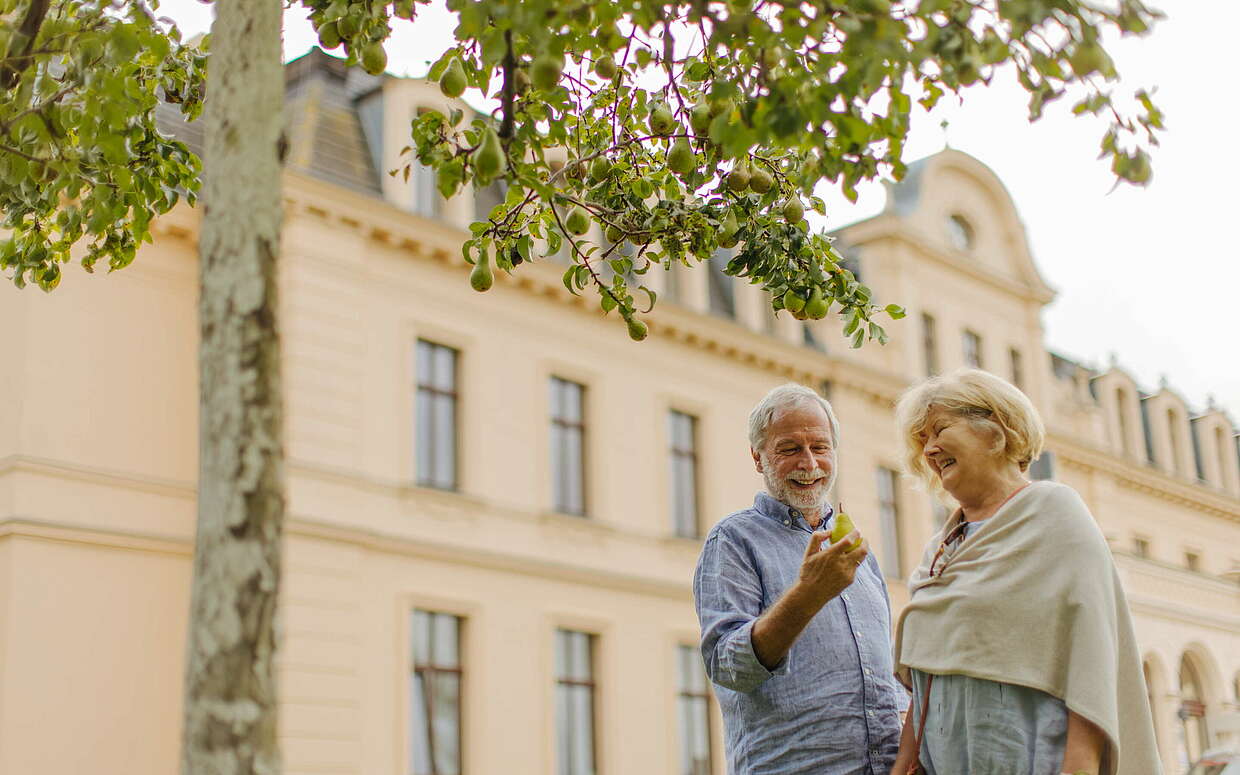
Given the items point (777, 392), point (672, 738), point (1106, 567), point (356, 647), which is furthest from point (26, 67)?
point (672, 738)

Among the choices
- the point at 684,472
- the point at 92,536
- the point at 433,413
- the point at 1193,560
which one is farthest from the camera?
the point at 1193,560

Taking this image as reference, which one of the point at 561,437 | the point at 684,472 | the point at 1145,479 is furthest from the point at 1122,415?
the point at 561,437

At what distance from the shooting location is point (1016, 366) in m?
29.8

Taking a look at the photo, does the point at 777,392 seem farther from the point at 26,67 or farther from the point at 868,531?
the point at 868,531

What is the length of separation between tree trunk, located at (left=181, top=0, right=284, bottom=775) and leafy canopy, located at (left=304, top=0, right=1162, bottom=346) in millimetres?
607

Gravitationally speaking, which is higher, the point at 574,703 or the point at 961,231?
the point at 961,231

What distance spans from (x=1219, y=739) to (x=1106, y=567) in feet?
97.2

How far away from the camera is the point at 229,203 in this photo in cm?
267

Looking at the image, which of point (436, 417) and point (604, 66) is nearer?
point (604, 66)

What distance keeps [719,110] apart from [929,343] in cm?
2377

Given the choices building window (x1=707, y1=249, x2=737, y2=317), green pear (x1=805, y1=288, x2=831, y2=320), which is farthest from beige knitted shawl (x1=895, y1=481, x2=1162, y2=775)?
building window (x1=707, y1=249, x2=737, y2=317)

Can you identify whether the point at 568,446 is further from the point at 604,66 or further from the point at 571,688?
the point at 604,66

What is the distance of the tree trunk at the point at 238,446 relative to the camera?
2.44m

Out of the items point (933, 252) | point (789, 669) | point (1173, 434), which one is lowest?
point (789, 669)
